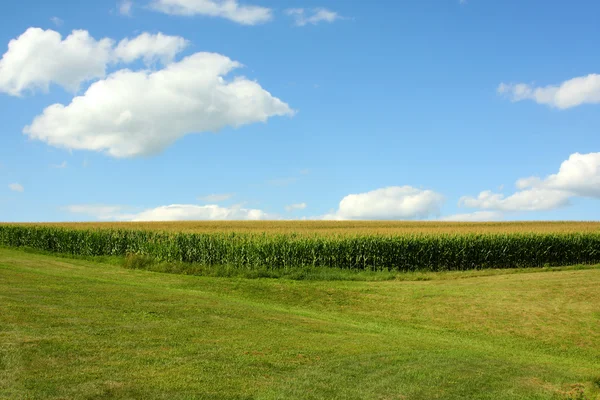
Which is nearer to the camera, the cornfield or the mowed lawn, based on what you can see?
the mowed lawn

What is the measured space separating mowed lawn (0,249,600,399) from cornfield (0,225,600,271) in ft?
34.7

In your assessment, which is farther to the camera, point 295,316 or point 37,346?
point 295,316

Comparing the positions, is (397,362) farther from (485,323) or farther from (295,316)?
(485,323)

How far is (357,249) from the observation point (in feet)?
117

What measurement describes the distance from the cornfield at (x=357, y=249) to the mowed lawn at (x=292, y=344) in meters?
10.6

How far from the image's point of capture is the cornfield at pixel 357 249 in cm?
3491

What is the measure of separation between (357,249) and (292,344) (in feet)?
74.4

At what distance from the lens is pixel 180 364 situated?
1075cm

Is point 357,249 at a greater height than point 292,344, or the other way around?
point 357,249

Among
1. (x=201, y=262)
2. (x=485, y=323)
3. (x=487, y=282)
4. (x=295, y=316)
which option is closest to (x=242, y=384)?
(x=295, y=316)

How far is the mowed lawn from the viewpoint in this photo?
990 cm

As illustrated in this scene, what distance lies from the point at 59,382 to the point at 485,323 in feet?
49.4

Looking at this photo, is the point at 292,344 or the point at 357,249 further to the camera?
the point at 357,249

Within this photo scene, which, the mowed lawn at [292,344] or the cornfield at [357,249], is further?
the cornfield at [357,249]
